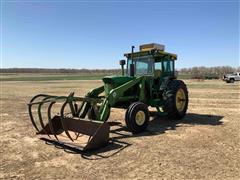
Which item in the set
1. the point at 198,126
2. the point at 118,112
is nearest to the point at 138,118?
the point at 198,126

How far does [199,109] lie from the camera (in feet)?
42.1

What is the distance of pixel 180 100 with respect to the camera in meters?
10.2

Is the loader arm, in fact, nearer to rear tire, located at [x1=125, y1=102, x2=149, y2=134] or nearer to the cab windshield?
rear tire, located at [x1=125, y1=102, x2=149, y2=134]

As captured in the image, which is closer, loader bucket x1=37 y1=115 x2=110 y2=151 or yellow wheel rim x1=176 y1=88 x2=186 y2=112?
loader bucket x1=37 y1=115 x2=110 y2=151

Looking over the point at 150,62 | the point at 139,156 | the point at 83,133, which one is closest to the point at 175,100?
Result: the point at 150,62

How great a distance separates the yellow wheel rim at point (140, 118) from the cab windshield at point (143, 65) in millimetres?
2233

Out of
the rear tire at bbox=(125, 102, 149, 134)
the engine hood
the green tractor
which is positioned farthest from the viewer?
the engine hood

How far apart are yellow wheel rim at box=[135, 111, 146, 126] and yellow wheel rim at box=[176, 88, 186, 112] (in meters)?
2.37

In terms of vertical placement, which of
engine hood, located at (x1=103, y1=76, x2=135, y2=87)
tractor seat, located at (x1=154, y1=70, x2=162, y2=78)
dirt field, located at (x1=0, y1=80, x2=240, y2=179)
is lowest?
dirt field, located at (x1=0, y1=80, x2=240, y2=179)

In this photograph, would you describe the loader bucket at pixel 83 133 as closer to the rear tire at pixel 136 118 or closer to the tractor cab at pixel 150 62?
the rear tire at pixel 136 118

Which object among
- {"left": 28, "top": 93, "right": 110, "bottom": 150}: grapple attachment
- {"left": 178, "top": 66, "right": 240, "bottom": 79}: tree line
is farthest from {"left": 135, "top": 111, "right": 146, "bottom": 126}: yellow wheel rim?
{"left": 178, "top": 66, "right": 240, "bottom": 79}: tree line

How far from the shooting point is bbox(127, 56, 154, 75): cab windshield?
9898mm

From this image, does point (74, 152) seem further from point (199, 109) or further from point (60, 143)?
point (199, 109)

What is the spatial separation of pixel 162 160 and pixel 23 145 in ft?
11.5
